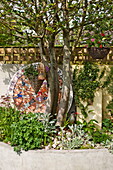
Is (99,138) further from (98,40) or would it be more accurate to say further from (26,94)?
(26,94)

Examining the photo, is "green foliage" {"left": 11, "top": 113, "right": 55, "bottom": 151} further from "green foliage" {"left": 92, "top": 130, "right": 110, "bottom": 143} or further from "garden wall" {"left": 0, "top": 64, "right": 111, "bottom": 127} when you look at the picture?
"garden wall" {"left": 0, "top": 64, "right": 111, "bottom": 127}

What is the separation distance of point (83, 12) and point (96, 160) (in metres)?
2.58

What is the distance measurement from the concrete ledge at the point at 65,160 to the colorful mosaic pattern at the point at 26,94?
171 cm

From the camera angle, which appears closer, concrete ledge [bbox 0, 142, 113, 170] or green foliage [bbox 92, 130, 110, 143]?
concrete ledge [bbox 0, 142, 113, 170]

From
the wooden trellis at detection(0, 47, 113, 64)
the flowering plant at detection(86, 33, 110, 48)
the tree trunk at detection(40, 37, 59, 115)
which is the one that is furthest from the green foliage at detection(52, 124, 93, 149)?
the wooden trellis at detection(0, 47, 113, 64)

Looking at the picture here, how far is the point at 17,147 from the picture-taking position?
3.03 metres

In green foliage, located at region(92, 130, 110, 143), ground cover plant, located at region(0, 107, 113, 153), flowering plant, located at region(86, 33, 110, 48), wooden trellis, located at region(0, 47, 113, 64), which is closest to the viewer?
ground cover plant, located at region(0, 107, 113, 153)

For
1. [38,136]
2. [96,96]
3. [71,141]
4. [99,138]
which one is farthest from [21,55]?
[99,138]

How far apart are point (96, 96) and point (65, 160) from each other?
1764 millimetres

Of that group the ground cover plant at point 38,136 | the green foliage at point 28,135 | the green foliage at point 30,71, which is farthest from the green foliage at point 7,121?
the green foliage at point 30,71

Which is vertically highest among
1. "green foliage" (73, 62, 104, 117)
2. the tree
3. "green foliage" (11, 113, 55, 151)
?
the tree

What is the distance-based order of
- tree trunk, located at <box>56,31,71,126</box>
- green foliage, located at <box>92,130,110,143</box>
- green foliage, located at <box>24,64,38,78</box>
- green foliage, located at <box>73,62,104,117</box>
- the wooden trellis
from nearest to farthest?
green foliage, located at <box>92,130,110,143</box> → tree trunk, located at <box>56,31,71,126</box> → green foliage, located at <box>73,62,104,117</box> → green foliage, located at <box>24,64,38,78</box> → the wooden trellis

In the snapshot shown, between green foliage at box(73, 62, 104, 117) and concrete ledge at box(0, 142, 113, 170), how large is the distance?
1398 millimetres

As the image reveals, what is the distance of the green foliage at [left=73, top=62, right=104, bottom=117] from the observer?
4195mm
